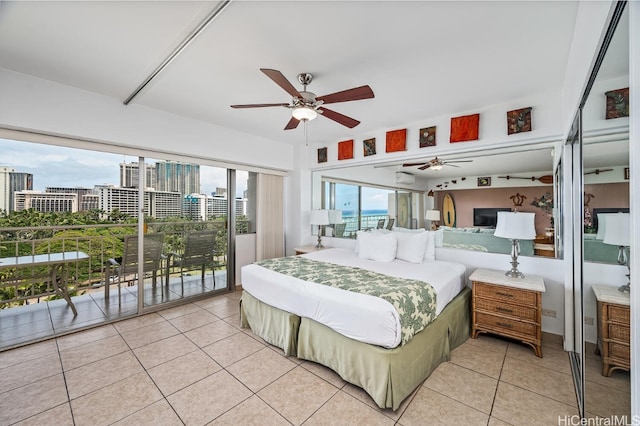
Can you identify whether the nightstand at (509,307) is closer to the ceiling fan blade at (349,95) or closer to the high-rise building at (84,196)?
the ceiling fan blade at (349,95)

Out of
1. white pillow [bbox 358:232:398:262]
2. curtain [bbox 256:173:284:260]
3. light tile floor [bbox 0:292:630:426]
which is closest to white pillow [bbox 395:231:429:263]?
white pillow [bbox 358:232:398:262]

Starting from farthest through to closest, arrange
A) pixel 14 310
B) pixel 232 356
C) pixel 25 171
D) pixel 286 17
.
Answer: pixel 14 310 < pixel 25 171 < pixel 232 356 < pixel 286 17

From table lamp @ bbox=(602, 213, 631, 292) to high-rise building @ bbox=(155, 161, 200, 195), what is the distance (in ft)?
14.4

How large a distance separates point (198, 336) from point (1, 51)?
3111 millimetres

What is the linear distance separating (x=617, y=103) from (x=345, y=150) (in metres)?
3.54

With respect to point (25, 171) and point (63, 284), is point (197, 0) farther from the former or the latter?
point (63, 284)

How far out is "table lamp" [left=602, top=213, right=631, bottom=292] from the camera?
98 cm

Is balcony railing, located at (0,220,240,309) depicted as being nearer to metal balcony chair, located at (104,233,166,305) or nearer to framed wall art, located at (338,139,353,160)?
metal balcony chair, located at (104,233,166,305)

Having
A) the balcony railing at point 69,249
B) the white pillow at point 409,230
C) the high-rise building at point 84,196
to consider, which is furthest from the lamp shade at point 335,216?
the high-rise building at point 84,196

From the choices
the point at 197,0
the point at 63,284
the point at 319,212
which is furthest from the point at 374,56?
the point at 63,284

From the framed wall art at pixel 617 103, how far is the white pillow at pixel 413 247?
2196 mm

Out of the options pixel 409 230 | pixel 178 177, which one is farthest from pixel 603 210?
pixel 178 177

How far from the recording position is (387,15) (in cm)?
175

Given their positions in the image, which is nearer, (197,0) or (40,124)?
(197,0)
